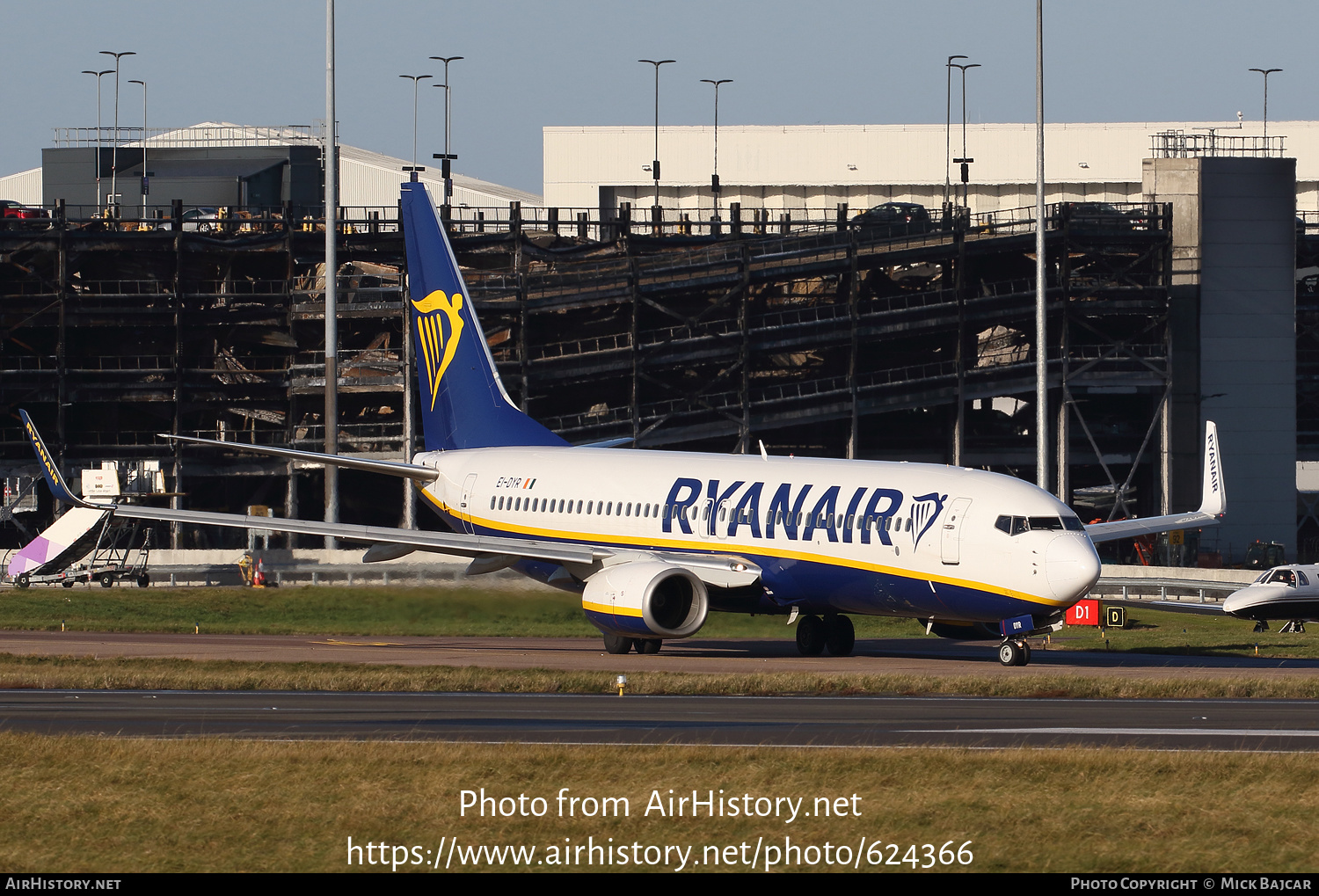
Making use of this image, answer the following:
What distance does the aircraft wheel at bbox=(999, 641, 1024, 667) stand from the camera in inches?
1369

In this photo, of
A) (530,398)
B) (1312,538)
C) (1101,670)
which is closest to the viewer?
(1101,670)

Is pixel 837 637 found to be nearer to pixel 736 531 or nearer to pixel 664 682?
pixel 736 531

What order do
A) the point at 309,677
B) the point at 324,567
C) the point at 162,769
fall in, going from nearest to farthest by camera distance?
1. the point at 162,769
2. the point at 309,677
3. the point at 324,567

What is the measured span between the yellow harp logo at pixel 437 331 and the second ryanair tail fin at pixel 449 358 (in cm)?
2

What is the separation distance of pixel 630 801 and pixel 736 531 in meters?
21.1

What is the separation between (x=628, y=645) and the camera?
3819 cm

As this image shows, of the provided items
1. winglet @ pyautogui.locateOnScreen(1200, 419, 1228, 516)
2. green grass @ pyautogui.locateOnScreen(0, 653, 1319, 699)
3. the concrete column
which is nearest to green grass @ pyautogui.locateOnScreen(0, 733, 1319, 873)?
green grass @ pyautogui.locateOnScreen(0, 653, 1319, 699)

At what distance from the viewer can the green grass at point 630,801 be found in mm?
14586

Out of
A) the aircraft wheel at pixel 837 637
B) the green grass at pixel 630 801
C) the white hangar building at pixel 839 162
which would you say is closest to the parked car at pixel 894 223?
the white hangar building at pixel 839 162

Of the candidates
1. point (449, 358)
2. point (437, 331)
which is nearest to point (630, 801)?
point (449, 358)

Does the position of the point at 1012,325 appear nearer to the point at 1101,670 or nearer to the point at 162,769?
the point at 1101,670

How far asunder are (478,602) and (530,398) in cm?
3778

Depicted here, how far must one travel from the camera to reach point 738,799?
54.7 feet

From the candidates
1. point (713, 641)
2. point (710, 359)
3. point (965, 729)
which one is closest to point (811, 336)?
point (710, 359)
